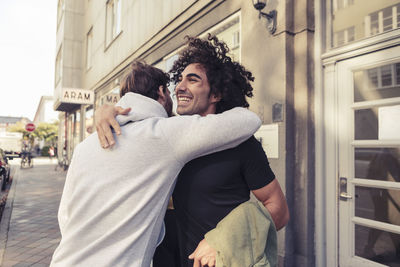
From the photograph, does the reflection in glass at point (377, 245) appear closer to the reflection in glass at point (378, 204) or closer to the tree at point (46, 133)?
the reflection in glass at point (378, 204)

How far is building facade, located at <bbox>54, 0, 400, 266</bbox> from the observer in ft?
9.73

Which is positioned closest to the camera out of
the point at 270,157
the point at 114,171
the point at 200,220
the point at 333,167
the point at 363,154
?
the point at 114,171

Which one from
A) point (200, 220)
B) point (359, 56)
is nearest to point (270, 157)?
point (359, 56)

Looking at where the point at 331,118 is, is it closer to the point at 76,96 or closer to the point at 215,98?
the point at 215,98

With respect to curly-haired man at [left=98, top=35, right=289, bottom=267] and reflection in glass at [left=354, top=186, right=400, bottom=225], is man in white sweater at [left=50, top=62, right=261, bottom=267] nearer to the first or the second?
curly-haired man at [left=98, top=35, right=289, bottom=267]

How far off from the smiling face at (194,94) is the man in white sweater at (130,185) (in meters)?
0.47

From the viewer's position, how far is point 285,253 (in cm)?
351

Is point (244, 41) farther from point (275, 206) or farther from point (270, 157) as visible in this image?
point (275, 206)

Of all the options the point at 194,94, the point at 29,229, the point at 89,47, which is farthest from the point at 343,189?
the point at 89,47

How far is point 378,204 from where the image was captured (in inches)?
119

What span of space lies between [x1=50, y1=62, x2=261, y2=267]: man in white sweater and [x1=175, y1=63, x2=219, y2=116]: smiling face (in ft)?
1.53

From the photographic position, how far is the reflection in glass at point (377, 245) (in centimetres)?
284

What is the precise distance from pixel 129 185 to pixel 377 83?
2.96 metres

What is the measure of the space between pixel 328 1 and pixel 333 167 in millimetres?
1992
